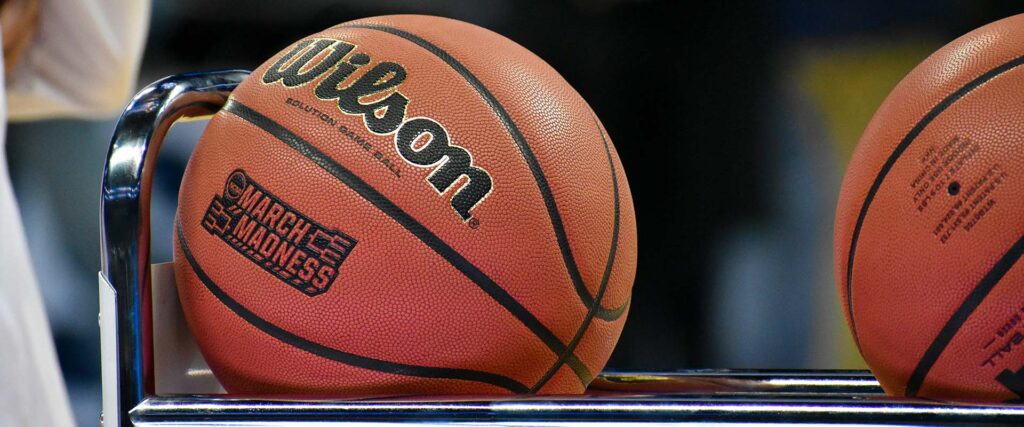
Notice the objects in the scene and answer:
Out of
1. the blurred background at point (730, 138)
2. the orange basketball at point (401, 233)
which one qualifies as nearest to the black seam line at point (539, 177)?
the orange basketball at point (401, 233)

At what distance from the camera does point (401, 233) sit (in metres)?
0.69

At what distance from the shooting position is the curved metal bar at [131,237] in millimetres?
720

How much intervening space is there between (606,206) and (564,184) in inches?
1.8

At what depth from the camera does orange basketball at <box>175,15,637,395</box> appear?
2.26 feet

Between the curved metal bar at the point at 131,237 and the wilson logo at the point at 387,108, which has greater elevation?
the wilson logo at the point at 387,108

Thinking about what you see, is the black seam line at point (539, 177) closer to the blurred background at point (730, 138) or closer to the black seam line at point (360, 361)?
the black seam line at point (360, 361)

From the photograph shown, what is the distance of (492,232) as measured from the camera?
687mm

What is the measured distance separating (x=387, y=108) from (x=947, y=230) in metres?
0.36

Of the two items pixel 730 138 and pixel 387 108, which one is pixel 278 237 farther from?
pixel 730 138

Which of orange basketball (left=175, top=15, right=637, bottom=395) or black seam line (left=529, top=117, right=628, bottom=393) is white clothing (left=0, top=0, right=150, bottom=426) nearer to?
orange basketball (left=175, top=15, right=637, bottom=395)

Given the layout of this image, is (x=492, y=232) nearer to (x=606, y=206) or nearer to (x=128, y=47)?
(x=606, y=206)

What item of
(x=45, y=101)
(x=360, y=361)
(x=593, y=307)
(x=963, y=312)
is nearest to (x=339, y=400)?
(x=360, y=361)

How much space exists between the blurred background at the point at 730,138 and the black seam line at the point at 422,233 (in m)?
1.39

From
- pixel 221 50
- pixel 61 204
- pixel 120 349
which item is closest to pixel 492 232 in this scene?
pixel 120 349
